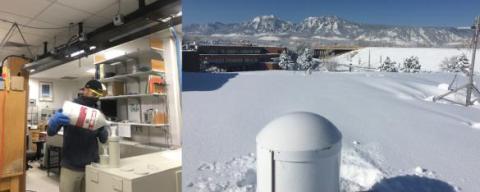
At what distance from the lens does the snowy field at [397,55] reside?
1655 mm

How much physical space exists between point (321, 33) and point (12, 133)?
3633 millimetres

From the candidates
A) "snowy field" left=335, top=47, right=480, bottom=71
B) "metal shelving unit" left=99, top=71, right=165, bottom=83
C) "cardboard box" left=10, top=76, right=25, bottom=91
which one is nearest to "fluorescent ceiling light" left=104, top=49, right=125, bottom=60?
"metal shelving unit" left=99, top=71, right=165, bottom=83

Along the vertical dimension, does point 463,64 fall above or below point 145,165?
above

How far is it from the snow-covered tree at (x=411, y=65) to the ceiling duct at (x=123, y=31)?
5.16ft

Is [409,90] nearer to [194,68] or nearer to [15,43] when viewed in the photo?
[194,68]

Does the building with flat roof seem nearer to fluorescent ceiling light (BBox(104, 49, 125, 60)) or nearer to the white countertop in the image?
the white countertop

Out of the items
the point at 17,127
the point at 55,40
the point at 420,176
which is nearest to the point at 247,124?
the point at 420,176

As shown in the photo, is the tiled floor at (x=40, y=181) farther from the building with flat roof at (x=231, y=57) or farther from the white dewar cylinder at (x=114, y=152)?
the building with flat roof at (x=231, y=57)

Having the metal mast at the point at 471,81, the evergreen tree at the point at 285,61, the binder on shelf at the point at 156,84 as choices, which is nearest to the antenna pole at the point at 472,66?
the metal mast at the point at 471,81

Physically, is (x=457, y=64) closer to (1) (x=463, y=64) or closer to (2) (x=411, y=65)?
(1) (x=463, y=64)

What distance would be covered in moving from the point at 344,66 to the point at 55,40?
4852mm

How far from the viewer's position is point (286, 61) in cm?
166

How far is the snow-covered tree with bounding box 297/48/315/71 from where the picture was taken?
1634mm

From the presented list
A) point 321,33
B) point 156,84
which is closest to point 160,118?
point 156,84
